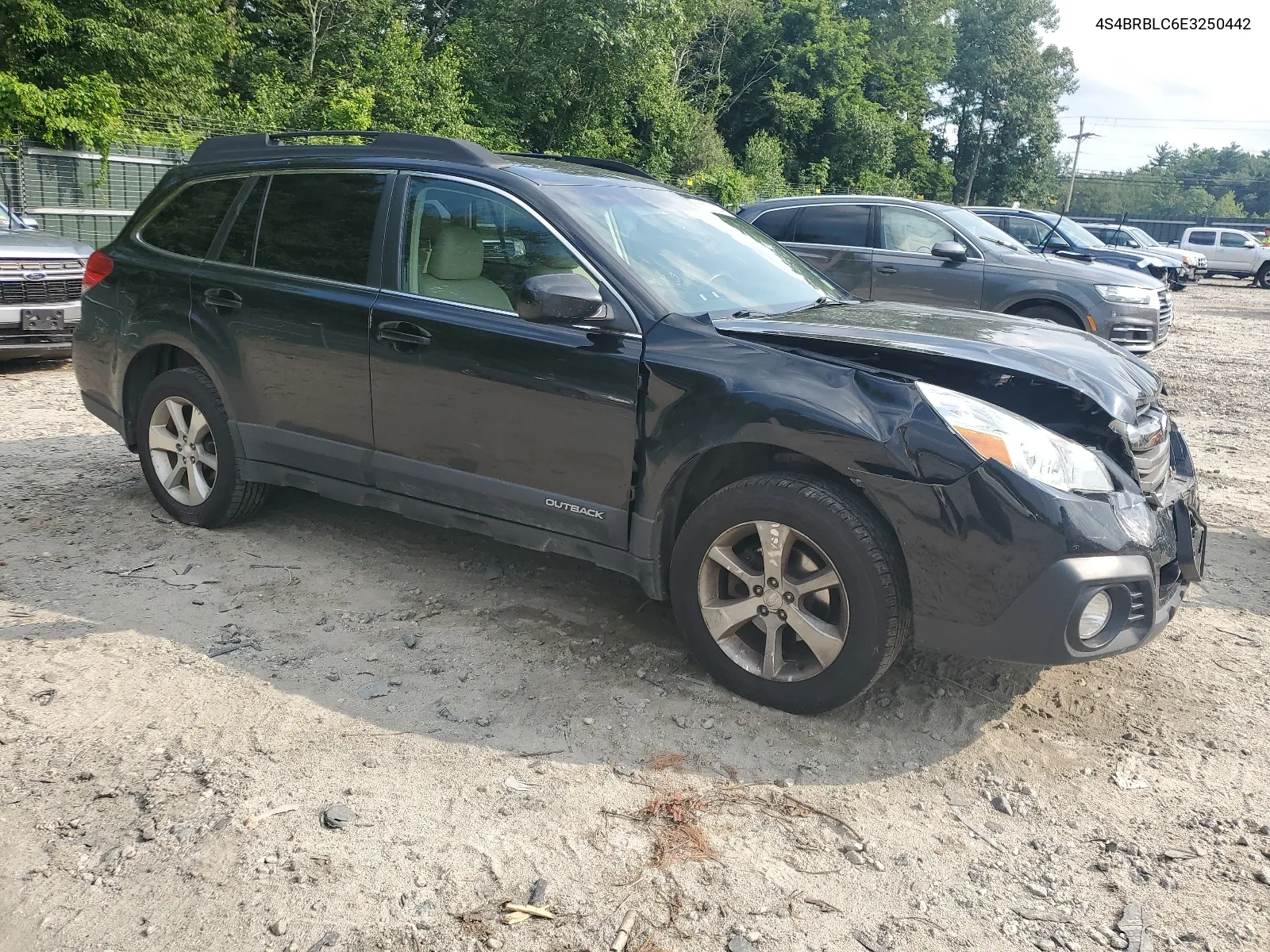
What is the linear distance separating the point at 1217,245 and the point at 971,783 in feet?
113

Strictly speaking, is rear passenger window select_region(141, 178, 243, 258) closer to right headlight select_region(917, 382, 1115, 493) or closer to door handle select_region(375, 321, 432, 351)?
door handle select_region(375, 321, 432, 351)

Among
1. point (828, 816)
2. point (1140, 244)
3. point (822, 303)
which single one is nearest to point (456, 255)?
point (822, 303)

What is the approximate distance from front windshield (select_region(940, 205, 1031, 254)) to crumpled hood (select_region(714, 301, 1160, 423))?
6.76 m

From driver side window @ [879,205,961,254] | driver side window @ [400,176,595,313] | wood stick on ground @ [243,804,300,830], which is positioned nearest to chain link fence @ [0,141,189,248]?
driver side window @ [879,205,961,254]

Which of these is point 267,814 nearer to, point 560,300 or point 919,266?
point 560,300

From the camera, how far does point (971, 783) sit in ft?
10.5

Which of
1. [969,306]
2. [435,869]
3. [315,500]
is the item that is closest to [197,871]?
[435,869]

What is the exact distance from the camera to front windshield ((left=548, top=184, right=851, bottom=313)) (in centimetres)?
393

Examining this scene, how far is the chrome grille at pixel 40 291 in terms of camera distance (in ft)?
29.9

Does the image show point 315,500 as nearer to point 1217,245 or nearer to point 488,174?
point 488,174

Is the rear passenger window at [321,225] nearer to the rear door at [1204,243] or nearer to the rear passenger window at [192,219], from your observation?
the rear passenger window at [192,219]

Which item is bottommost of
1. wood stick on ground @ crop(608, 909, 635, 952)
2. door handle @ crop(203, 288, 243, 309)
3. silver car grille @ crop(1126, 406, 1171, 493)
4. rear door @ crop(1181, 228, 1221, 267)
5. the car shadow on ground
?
wood stick on ground @ crop(608, 909, 635, 952)

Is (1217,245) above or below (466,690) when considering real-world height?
above

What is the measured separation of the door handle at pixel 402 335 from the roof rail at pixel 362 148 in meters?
0.68
